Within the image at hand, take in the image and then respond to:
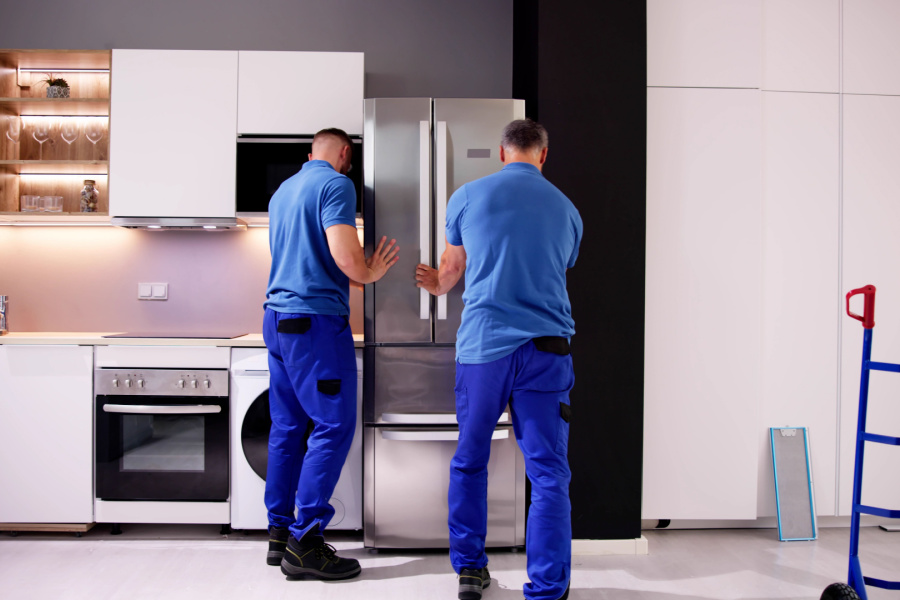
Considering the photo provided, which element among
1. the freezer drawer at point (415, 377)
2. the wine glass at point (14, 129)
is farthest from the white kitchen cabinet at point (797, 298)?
the wine glass at point (14, 129)

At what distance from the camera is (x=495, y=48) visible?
10.4 ft

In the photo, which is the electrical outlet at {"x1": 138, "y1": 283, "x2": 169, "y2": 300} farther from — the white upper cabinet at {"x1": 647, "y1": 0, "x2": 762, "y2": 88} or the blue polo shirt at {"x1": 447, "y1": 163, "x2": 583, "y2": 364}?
the white upper cabinet at {"x1": 647, "y1": 0, "x2": 762, "y2": 88}

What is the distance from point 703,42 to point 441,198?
1.45 meters

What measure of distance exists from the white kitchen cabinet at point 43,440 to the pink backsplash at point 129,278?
2.08 feet

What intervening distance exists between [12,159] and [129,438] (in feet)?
5.35

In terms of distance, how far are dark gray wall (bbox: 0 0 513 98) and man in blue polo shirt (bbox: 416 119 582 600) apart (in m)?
1.51

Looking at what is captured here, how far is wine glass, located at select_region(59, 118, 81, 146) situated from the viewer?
9.83ft

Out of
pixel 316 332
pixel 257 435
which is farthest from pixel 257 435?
pixel 316 332

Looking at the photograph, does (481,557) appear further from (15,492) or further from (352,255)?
(15,492)

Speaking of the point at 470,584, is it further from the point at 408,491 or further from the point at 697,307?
the point at 697,307

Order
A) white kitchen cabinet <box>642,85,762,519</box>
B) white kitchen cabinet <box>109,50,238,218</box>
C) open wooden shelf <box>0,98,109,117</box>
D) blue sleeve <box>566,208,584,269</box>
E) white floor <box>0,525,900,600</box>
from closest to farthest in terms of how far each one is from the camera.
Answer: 1. blue sleeve <box>566,208,584,269</box>
2. white floor <box>0,525,900,600</box>
3. white kitchen cabinet <box>642,85,762,519</box>
4. white kitchen cabinet <box>109,50,238,218</box>
5. open wooden shelf <box>0,98,109,117</box>

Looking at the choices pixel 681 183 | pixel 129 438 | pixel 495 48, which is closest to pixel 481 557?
pixel 129 438

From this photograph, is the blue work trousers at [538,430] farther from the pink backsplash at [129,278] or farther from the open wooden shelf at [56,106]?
the open wooden shelf at [56,106]

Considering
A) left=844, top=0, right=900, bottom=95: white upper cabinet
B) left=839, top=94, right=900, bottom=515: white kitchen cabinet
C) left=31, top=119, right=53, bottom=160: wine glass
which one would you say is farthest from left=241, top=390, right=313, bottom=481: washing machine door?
Answer: left=844, top=0, right=900, bottom=95: white upper cabinet
